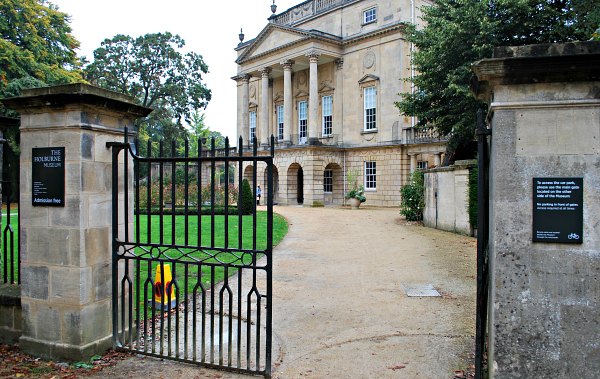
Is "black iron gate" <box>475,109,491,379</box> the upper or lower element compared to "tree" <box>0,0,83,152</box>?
lower

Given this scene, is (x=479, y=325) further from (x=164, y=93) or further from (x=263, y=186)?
(x=164, y=93)

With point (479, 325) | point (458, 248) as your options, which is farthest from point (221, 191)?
point (479, 325)

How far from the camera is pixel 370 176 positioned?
113ft

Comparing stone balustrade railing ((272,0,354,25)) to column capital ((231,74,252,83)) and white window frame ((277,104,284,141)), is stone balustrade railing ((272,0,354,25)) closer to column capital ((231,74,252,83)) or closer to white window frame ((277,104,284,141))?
column capital ((231,74,252,83))

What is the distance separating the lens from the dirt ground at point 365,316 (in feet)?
15.5

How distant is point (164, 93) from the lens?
4422cm

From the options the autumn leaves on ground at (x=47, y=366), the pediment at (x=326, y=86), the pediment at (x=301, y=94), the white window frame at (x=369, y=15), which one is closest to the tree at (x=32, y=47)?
the pediment at (x=301, y=94)

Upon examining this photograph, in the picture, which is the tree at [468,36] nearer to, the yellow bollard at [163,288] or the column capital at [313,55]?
the yellow bollard at [163,288]

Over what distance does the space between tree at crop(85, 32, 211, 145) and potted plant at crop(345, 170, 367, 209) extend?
18.2m

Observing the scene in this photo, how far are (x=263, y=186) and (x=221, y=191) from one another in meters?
10.9

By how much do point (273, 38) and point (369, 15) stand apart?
8.01 m

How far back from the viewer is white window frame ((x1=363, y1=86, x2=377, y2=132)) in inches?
1347

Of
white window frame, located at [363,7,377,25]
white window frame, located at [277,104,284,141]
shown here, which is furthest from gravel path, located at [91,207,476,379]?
white window frame, located at [277,104,284,141]

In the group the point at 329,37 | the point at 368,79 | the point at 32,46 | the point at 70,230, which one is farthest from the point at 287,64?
the point at 70,230
